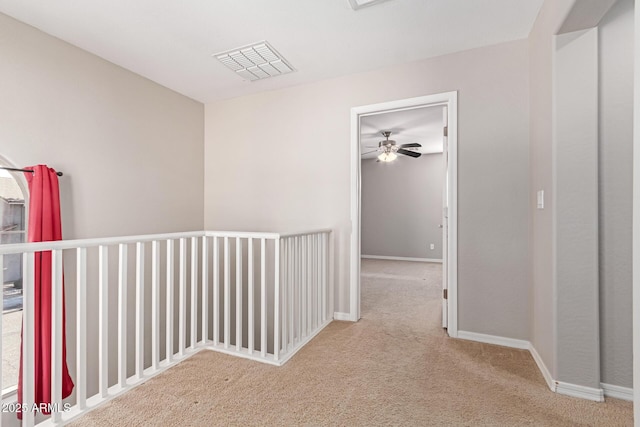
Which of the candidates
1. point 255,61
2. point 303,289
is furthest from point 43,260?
point 255,61

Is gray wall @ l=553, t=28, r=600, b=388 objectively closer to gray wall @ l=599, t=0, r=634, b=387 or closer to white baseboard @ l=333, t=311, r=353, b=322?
gray wall @ l=599, t=0, r=634, b=387

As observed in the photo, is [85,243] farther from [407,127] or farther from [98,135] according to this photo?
[407,127]

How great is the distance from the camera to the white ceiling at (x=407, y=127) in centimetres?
407

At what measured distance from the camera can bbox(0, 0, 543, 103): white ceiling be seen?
6.47 ft

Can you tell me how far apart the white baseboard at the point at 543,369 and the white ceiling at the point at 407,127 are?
255cm

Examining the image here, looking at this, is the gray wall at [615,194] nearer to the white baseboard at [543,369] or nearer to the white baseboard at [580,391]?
the white baseboard at [580,391]

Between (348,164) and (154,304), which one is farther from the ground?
(348,164)

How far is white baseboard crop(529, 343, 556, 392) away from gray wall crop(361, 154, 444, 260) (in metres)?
4.70

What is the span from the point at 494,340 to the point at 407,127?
3.33 metres

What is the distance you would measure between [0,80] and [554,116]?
3.48 metres

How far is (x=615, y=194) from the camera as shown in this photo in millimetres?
1672

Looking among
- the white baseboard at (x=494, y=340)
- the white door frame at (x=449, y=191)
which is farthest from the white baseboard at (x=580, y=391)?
the white door frame at (x=449, y=191)

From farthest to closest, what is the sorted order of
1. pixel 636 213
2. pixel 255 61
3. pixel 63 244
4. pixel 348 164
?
pixel 348 164, pixel 255 61, pixel 63 244, pixel 636 213

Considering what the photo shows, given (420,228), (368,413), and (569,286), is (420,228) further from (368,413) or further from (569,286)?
(368,413)
